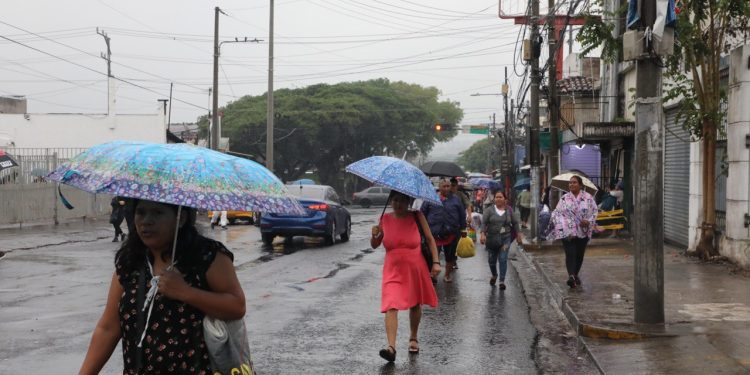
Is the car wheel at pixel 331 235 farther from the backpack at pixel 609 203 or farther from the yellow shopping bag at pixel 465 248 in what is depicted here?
the yellow shopping bag at pixel 465 248

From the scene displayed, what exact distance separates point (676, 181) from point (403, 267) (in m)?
13.8

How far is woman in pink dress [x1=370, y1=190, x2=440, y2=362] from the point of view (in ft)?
27.4

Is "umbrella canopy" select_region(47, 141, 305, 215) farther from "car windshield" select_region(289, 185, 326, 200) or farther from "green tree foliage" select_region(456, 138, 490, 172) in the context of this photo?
"green tree foliage" select_region(456, 138, 490, 172)

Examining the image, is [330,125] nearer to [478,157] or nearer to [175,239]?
[175,239]

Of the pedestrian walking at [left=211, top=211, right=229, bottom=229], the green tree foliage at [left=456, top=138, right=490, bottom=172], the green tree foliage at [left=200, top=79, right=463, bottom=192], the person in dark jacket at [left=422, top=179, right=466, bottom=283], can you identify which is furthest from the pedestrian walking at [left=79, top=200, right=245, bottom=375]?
the green tree foliage at [left=456, top=138, right=490, bottom=172]

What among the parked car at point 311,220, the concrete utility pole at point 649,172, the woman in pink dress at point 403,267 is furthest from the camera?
the parked car at point 311,220

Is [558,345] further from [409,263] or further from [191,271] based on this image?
[191,271]

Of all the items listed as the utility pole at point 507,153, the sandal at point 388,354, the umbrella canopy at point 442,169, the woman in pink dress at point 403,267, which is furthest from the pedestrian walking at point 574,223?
the utility pole at point 507,153

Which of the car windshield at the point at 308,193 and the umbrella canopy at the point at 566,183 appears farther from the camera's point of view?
the car windshield at the point at 308,193

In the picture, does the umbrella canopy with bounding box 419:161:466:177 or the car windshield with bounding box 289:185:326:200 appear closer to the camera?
the umbrella canopy with bounding box 419:161:466:177

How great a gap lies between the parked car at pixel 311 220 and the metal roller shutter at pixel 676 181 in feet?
26.2

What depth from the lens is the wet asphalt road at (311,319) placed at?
8070 millimetres

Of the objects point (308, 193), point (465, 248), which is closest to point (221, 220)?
point (308, 193)

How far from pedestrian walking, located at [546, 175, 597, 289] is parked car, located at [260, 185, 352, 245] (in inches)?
344
